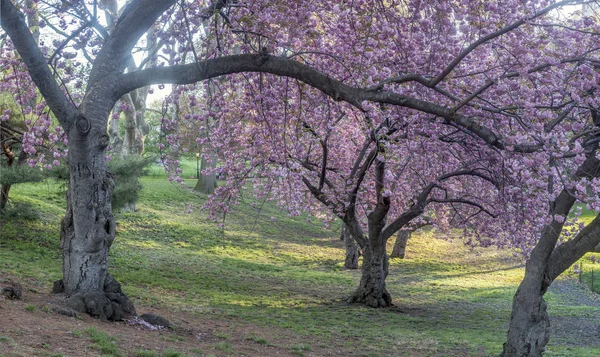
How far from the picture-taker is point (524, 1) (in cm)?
838

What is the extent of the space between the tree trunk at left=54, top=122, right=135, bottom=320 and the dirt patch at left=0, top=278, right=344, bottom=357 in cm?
29

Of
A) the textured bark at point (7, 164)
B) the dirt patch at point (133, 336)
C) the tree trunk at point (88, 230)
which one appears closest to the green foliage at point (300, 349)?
the dirt patch at point (133, 336)

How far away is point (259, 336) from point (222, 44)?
5.14 m

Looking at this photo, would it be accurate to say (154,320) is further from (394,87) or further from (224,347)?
(394,87)

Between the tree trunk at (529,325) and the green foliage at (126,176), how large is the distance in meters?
11.5

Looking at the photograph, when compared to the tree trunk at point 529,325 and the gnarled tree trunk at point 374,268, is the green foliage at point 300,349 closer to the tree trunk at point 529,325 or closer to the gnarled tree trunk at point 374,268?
the tree trunk at point 529,325

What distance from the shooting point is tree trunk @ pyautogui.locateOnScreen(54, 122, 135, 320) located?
8.84 m

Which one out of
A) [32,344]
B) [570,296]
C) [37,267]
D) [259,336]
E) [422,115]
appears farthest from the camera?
[570,296]

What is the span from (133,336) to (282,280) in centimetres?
1198

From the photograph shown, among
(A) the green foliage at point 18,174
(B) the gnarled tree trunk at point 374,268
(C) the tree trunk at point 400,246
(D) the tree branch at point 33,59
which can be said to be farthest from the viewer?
(C) the tree trunk at point 400,246

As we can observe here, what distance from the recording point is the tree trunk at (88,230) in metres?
8.84

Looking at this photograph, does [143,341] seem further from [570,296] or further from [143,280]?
[570,296]

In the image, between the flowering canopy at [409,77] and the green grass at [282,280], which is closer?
the flowering canopy at [409,77]

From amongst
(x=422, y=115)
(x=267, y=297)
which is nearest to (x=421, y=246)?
(x=267, y=297)
